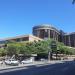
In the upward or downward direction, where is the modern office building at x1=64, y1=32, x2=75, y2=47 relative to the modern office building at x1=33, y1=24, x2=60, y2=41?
downward

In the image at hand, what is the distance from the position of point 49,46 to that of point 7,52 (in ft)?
74.6

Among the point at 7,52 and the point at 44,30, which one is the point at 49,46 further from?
the point at 44,30

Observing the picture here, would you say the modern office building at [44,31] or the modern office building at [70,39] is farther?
the modern office building at [70,39]

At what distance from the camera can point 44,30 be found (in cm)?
18212

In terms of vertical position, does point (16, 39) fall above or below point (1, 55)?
above

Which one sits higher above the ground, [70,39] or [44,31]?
[44,31]

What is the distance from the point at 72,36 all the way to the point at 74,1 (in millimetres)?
172718

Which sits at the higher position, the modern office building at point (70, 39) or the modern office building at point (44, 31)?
the modern office building at point (44, 31)

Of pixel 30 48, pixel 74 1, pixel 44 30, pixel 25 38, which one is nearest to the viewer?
pixel 74 1

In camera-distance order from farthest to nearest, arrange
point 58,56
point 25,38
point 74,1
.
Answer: point 25,38 → point 58,56 → point 74,1

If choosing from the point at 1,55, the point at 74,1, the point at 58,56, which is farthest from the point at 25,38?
the point at 74,1

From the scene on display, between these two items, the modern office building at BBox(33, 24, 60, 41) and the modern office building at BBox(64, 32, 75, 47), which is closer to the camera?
the modern office building at BBox(33, 24, 60, 41)

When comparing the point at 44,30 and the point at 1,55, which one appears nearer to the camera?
the point at 1,55

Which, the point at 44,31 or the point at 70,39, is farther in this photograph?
the point at 70,39
